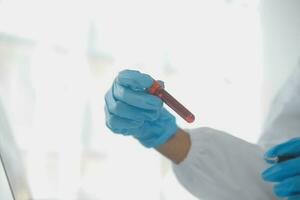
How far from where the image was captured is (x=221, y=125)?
1152 mm

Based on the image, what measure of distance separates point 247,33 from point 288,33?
13cm

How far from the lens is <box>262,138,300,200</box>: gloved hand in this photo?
678mm

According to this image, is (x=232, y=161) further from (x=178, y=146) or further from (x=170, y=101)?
(x=170, y=101)

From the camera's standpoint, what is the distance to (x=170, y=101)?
0.64m

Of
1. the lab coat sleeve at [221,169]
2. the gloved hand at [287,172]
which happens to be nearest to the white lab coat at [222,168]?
the lab coat sleeve at [221,169]

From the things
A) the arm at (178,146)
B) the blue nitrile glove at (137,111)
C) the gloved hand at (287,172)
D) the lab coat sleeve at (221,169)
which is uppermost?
the blue nitrile glove at (137,111)

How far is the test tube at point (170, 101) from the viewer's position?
2.05ft

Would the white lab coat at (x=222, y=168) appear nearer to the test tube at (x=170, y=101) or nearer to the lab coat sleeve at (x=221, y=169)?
the lab coat sleeve at (x=221, y=169)

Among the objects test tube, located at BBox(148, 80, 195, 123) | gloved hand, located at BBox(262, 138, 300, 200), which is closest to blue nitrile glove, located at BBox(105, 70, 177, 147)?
test tube, located at BBox(148, 80, 195, 123)

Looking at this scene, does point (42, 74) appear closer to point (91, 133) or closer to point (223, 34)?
point (91, 133)

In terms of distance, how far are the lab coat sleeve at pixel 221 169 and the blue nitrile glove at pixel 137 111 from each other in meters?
0.08

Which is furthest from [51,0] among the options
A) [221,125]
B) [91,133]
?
[221,125]

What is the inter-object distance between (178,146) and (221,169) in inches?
4.4

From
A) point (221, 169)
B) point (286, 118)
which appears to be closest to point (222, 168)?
point (221, 169)
